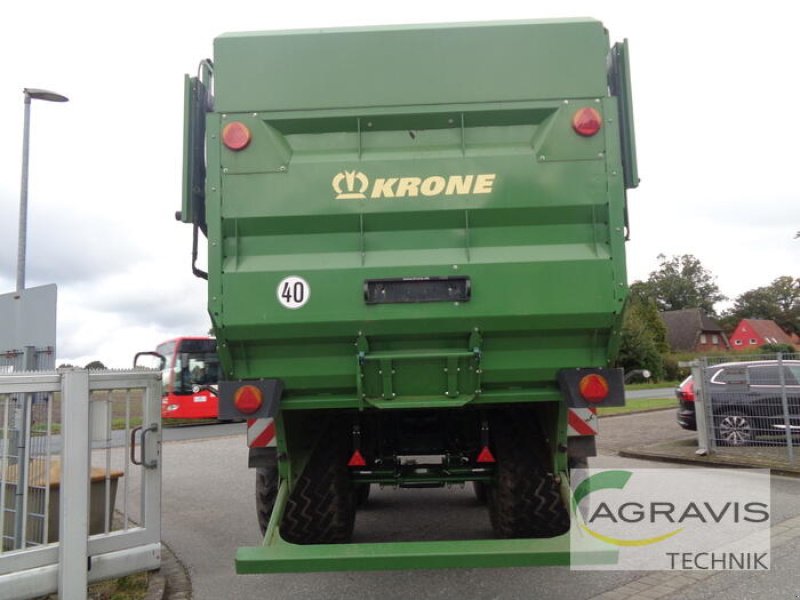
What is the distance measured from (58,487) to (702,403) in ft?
28.7

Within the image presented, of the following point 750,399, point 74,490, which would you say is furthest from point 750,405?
point 74,490

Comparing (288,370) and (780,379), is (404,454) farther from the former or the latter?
(780,379)

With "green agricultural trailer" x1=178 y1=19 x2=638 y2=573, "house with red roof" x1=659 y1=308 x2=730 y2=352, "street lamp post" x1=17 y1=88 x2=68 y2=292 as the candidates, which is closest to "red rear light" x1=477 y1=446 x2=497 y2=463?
"green agricultural trailer" x1=178 y1=19 x2=638 y2=573

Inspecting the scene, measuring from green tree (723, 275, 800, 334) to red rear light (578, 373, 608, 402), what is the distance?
316ft

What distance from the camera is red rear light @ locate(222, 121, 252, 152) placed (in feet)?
13.1

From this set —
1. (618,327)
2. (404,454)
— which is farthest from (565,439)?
(404,454)

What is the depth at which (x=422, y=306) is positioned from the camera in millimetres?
3834

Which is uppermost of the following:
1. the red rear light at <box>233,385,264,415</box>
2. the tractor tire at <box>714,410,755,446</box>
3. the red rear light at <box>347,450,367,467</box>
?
the red rear light at <box>233,385,264,415</box>

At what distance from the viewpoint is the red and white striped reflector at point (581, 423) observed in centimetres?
450

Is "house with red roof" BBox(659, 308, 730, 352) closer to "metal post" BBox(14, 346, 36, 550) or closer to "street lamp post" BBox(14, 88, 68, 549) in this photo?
"street lamp post" BBox(14, 88, 68, 549)

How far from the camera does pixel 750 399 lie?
31.0ft

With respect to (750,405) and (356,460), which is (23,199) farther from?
(750,405)

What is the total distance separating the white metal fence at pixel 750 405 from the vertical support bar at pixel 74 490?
8561 millimetres

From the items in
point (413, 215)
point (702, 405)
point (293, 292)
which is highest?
point (413, 215)
